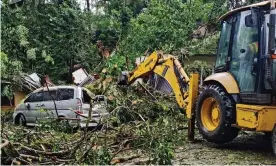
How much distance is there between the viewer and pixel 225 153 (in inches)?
285

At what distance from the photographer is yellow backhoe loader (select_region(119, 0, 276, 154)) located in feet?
21.3

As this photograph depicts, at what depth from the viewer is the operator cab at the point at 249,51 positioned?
664 cm

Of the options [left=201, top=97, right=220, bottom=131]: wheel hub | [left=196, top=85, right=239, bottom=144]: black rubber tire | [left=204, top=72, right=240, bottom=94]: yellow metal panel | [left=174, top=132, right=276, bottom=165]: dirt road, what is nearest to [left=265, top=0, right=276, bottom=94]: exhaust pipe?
[left=204, top=72, right=240, bottom=94]: yellow metal panel

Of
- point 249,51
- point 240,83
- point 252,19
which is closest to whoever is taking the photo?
point 252,19

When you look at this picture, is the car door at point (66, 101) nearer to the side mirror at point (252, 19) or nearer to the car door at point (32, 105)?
the car door at point (32, 105)

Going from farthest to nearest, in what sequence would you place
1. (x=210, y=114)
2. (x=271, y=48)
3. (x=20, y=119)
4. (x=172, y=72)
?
(x=20, y=119) < (x=172, y=72) < (x=210, y=114) < (x=271, y=48)

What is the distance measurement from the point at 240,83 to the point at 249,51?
23.4 inches

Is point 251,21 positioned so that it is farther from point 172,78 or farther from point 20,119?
point 20,119

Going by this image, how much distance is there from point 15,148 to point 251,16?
4235 millimetres

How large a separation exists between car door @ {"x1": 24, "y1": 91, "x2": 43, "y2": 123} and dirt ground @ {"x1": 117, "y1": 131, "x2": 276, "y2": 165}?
6159mm

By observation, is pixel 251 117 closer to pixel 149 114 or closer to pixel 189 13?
A: pixel 149 114

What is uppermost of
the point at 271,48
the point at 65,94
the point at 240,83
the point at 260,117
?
the point at 271,48

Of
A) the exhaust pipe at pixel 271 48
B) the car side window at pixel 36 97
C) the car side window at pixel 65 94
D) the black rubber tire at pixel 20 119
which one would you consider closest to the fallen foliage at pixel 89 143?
the exhaust pipe at pixel 271 48

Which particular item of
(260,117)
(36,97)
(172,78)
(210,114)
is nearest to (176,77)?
(172,78)
